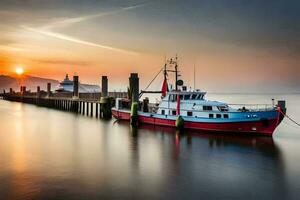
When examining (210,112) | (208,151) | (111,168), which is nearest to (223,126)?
(210,112)

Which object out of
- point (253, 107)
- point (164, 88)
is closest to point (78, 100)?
point (164, 88)

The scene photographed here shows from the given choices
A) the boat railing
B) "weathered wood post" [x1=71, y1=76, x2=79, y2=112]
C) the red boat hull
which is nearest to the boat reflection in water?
the red boat hull

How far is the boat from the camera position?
36188 mm

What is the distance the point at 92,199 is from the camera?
52.0ft

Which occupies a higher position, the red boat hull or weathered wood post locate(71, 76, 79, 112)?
weathered wood post locate(71, 76, 79, 112)

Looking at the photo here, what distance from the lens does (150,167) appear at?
2314 centimetres

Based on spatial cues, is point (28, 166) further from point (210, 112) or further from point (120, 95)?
point (120, 95)

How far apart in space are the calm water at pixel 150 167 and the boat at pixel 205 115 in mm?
1594

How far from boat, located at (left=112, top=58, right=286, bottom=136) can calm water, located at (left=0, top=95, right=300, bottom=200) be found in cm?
159

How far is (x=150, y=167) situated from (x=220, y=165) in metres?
5.35

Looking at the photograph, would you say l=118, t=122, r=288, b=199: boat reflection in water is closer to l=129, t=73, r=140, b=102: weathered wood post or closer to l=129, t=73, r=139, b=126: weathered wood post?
l=129, t=73, r=139, b=126: weathered wood post

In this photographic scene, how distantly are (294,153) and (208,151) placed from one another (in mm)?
7999

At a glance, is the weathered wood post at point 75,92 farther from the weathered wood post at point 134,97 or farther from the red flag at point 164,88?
the red flag at point 164,88

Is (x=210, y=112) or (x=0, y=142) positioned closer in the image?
Answer: (x=0, y=142)
